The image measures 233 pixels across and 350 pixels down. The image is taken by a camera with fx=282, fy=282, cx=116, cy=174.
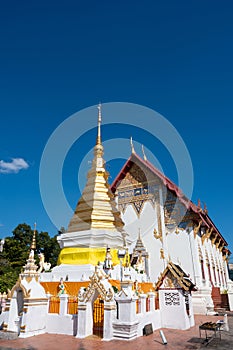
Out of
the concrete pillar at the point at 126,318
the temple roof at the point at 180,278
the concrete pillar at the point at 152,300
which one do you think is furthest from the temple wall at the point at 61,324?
the temple roof at the point at 180,278

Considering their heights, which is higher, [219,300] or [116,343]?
[219,300]

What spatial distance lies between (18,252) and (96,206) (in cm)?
1609

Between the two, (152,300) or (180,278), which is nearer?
(152,300)

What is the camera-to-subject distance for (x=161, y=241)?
16969 mm

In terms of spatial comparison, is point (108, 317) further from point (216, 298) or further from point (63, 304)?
point (216, 298)

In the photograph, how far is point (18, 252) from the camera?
25953 mm

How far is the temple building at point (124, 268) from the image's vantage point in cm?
764

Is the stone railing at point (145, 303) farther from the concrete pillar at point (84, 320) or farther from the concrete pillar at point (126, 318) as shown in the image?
the concrete pillar at point (84, 320)

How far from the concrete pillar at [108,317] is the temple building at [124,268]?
0.02m

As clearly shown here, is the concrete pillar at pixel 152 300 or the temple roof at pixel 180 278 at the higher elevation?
the temple roof at pixel 180 278

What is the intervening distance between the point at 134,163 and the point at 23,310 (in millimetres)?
12967

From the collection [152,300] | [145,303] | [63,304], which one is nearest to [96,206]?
[152,300]

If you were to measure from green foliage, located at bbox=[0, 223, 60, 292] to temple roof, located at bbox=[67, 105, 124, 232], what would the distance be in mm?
7151

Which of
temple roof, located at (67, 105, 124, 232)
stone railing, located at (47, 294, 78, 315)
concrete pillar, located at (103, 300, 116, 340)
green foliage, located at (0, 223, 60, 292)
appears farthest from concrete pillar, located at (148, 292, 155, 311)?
green foliage, located at (0, 223, 60, 292)
